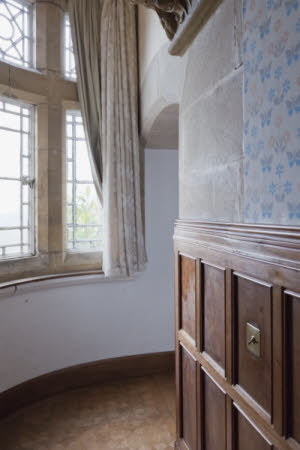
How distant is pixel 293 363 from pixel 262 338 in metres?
0.13

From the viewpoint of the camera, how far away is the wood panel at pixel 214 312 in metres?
1.24

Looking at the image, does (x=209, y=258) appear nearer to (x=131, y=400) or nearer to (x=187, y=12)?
(x=187, y=12)

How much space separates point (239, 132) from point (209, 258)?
477 mm

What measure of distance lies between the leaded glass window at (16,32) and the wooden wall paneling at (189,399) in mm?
2456

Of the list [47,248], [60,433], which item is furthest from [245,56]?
[60,433]

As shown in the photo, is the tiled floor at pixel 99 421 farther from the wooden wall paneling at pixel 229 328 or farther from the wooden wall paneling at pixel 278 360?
the wooden wall paneling at pixel 278 360

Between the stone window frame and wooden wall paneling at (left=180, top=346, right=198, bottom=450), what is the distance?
154 centimetres

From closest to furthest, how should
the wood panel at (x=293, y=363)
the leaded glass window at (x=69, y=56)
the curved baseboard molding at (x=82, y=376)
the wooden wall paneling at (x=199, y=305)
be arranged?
the wood panel at (x=293, y=363)
the wooden wall paneling at (x=199, y=305)
the curved baseboard molding at (x=82, y=376)
the leaded glass window at (x=69, y=56)

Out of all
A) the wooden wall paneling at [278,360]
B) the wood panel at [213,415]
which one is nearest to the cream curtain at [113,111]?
the wood panel at [213,415]

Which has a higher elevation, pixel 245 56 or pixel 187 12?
pixel 187 12

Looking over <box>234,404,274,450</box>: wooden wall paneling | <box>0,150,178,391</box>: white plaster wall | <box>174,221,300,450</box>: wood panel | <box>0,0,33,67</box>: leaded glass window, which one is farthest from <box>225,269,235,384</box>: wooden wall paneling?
<box>0,0,33,67</box>: leaded glass window

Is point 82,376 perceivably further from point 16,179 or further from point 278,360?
point 278,360

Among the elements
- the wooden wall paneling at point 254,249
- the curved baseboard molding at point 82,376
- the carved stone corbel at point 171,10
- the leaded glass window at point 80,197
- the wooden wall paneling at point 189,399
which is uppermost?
the carved stone corbel at point 171,10

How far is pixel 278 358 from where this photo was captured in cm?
89
